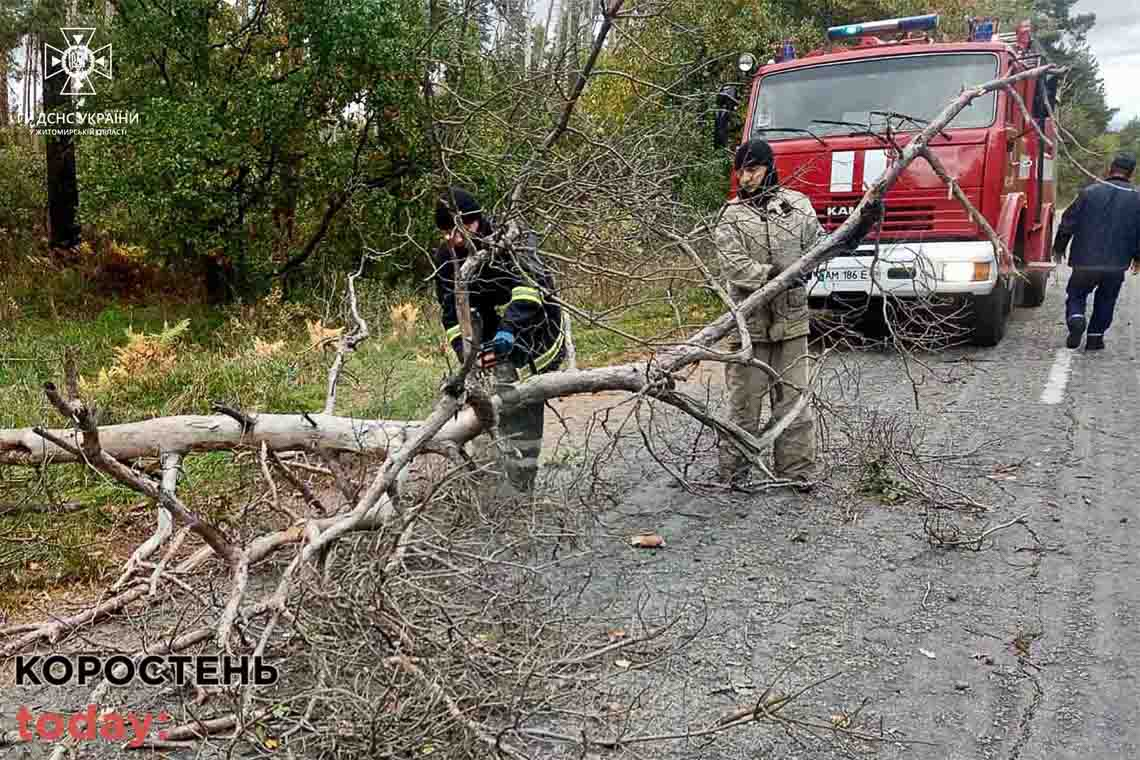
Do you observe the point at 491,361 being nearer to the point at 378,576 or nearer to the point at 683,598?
the point at 683,598

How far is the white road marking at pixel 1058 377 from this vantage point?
6.65 meters

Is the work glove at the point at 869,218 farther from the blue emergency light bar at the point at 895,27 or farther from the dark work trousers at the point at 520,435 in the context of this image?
the blue emergency light bar at the point at 895,27

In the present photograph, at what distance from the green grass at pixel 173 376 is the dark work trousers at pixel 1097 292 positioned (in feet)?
12.3

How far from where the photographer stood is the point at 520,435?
4664 mm

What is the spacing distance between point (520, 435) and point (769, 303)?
1502 mm

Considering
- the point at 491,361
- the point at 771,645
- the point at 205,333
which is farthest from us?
the point at 205,333

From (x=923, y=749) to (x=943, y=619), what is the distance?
88cm

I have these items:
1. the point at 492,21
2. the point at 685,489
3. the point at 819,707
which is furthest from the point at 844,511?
the point at 492,21

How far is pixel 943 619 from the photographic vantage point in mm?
3518

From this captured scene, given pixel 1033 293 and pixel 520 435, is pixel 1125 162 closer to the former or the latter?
pixel 1033 293

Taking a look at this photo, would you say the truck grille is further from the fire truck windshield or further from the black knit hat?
the black knit hat

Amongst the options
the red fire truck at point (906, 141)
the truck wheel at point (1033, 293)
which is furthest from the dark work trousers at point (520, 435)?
the truck wheel at point (1033, 293)

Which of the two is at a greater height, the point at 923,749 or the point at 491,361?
the point at 491,361

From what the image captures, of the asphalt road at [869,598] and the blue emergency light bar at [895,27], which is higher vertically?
the blue emergency light bar at [895,27]
